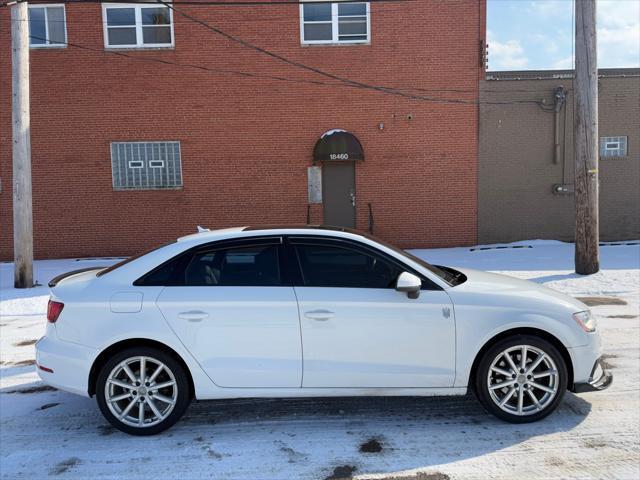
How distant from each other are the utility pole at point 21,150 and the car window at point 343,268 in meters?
8.03

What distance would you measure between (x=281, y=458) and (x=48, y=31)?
14935mm

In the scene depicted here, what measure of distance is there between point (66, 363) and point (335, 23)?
42.7 ft

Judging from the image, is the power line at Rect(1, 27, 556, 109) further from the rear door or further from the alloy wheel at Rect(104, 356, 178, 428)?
the alloy wheel at Rect(104, 356, 178, 428)

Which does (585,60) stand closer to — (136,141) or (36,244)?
(136,141)

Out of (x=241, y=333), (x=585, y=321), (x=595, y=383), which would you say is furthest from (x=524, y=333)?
(x=241, y=333)

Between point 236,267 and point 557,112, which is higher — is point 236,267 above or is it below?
below

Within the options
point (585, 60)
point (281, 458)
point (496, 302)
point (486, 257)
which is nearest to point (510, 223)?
point (486, 257)

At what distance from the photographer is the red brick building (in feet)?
48.1

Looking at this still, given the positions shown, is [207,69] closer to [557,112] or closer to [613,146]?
[557,112]

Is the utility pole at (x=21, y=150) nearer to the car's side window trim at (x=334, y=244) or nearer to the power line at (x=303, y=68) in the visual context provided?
the power line at (x=303, y=68)

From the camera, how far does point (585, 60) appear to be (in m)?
10.0

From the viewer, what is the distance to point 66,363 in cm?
404

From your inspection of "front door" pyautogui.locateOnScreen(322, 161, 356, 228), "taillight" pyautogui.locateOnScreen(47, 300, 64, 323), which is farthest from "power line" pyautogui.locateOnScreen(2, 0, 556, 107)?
"taillight" pyautogui.locateOnScreen(47, 300, 64, 323)

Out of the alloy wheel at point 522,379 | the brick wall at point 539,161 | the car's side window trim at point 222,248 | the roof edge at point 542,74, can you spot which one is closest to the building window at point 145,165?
the brick wall at point 539,161
